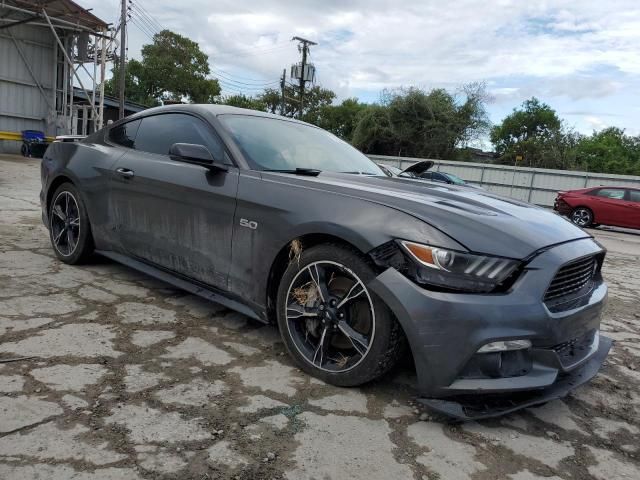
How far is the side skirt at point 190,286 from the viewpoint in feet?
9.57

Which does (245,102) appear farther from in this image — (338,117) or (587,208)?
(587,208)

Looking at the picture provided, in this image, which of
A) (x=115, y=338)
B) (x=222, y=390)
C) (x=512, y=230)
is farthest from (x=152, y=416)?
(x=512, y=230)

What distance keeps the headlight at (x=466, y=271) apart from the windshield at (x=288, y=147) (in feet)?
4.13

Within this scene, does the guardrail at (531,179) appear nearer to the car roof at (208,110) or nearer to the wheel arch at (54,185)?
the wheel arch at (54,185)

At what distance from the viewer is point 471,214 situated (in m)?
2.36

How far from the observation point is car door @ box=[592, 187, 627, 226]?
14.4m

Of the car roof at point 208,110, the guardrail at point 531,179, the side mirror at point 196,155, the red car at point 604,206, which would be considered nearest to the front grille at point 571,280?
the side mirror at point 196,155

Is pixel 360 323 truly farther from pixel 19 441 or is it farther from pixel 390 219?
pixel 19 441

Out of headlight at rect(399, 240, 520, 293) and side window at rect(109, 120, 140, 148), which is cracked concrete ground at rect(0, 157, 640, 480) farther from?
side window at rect(109, 120, 140, 148)

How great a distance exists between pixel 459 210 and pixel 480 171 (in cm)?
2347

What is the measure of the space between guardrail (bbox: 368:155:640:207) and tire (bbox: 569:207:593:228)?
20.6 feet

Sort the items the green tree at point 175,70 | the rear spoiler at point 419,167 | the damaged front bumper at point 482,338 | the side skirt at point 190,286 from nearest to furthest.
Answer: the damaged front bumper at point 482,338 → the side skirt at point 190,286 → the rear spoiler at point 419,167 → the green tree at point 175,70

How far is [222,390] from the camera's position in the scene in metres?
2.41

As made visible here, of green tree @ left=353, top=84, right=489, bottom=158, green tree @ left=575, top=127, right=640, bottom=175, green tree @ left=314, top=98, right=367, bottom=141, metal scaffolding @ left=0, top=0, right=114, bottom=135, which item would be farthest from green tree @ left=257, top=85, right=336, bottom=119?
metal scaffolding @ left=0, top=0, right=114, bottom=135
